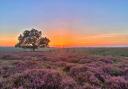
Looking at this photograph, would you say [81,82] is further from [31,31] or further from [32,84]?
[31,31]

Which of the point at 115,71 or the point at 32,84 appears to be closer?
the point at 32,84

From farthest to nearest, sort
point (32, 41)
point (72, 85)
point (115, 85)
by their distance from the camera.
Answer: point (32, 41)
point (115, 85)
point (72, 85)

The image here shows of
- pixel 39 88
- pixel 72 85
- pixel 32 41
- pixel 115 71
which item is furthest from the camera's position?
pixel 32 41

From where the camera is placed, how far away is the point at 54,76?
426 inches

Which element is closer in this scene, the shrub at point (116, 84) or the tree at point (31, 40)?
the shrub at point (116, 84)

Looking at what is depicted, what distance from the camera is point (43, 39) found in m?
90.9

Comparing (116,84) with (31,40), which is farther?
(31,40)

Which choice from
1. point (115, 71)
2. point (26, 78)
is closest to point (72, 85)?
point (26, 78)

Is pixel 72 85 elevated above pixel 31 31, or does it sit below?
below

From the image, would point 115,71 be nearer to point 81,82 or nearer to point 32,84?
point 81,82

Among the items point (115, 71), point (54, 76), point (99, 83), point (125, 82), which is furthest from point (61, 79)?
point (115, 71)

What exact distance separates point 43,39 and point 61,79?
80.7 meters

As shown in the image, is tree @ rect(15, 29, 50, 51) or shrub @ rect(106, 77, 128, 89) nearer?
shrub @ rect(106, 77, 128, 89)

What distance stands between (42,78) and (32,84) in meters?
0.92
